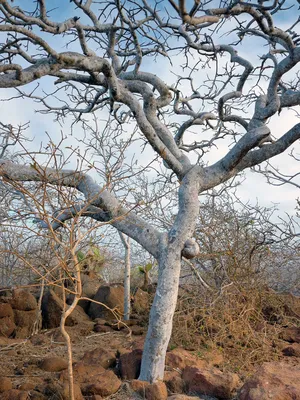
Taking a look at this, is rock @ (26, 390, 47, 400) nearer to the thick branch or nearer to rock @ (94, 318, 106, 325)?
the thick branch

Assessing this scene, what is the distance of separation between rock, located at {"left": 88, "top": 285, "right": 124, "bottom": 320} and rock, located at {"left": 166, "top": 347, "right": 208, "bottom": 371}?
3394mm

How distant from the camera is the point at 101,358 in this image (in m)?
6.67

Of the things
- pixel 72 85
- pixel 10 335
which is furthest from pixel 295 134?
pixel 10 335

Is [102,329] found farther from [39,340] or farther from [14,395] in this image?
[14,395]

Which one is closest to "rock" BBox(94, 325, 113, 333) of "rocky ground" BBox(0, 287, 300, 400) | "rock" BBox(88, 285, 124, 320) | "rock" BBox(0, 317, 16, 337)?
"rocky ground" BBox(0, 287, 300, 400)

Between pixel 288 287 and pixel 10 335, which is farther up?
pixel 288 287

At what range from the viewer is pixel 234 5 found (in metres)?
6.08

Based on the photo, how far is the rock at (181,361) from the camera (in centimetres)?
657

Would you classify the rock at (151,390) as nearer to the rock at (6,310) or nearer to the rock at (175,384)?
the rock at (175,384)

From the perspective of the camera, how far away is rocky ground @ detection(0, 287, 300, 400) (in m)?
5.39

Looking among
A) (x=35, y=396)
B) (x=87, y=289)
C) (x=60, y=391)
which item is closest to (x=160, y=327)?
(x=60, y=391)

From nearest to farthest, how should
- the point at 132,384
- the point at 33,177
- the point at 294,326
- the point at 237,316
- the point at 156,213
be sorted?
the point at 132,384 < the point at 33,177 < the point at 237,316 < the point at 294,326 < the point at 156,213

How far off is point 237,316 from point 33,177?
150 inches

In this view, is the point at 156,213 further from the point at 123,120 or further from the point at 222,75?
the point at 222,75
